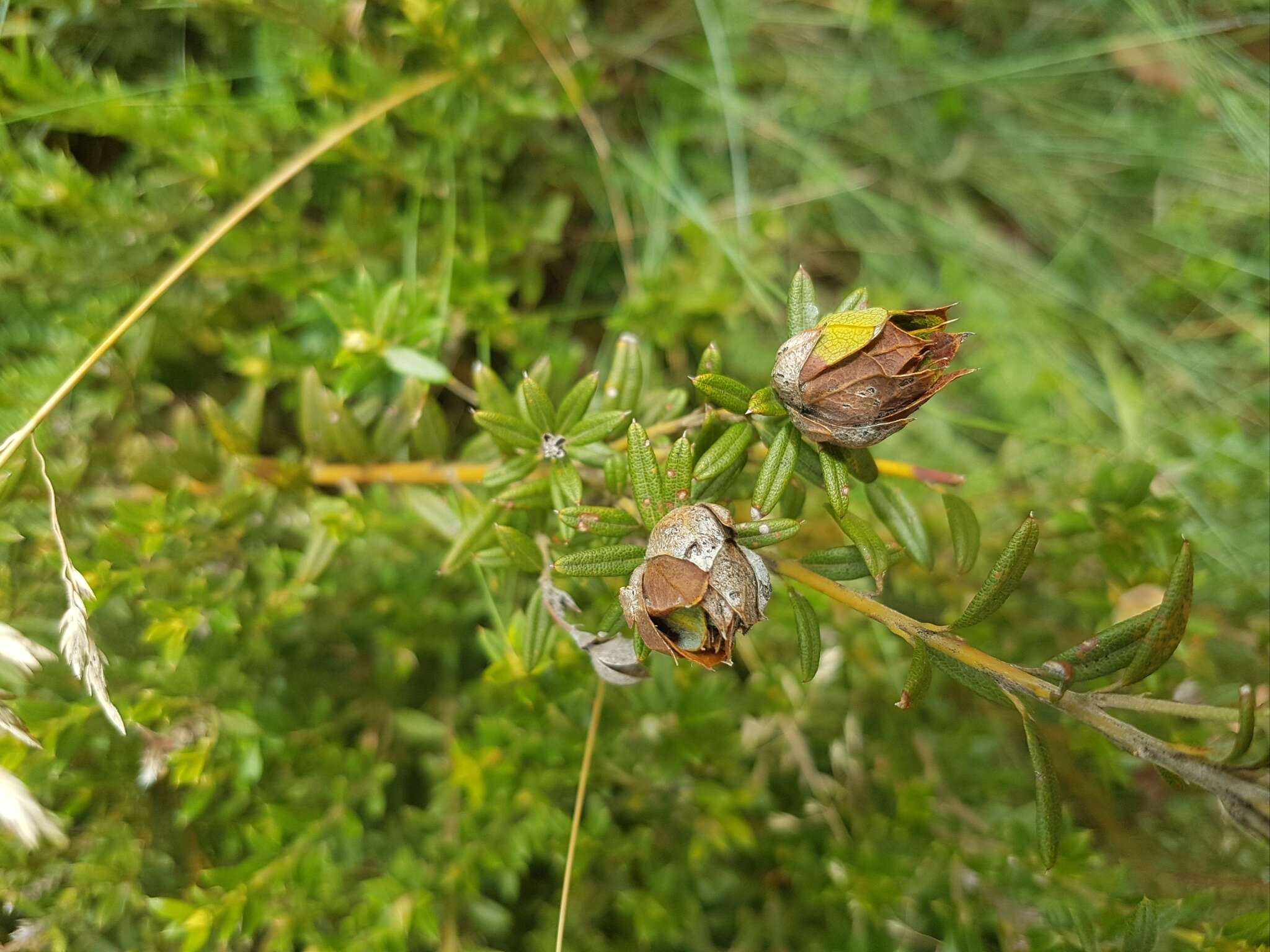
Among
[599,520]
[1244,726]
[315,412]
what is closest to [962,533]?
[1244,726]

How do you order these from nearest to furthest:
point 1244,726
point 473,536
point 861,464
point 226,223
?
point 1244,726
point 861,464
point 473,536
point 226,223

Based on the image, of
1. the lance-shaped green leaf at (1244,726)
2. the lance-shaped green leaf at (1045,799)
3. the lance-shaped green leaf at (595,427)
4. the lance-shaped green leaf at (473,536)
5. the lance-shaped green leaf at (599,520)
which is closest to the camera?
the lance-shaped green leaf at (1244,726)

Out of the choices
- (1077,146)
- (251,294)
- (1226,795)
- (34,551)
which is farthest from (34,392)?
(1077,146)

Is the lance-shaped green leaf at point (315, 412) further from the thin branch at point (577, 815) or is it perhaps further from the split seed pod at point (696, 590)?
the split seed pod at point (696, 590)

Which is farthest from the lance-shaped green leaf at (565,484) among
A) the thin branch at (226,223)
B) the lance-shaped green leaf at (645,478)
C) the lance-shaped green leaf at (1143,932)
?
the lance-shaped green leaf at (1143,932)

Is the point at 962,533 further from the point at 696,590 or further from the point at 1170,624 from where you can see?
the point at 696,590

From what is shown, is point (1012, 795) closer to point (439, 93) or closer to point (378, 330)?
point (378, 330)
